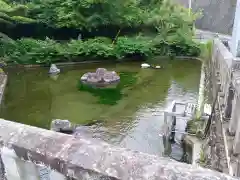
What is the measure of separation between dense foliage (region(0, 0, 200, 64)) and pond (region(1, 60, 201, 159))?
106 cm

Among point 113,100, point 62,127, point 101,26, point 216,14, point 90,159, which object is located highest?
point 216,14

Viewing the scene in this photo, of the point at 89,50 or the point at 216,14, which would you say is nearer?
the point at 89,50

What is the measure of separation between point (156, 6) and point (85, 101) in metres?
9.93

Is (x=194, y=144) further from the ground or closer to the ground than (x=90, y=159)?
closer to the ground

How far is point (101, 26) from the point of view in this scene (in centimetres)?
1572

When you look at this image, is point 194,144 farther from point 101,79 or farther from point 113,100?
point 101,79

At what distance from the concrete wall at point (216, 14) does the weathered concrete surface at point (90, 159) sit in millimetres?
19205

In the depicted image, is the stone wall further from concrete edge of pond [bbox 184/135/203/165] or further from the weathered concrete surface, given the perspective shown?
the weathered concrete surface

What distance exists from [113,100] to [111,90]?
38.8 inches

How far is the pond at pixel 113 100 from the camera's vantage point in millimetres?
7208

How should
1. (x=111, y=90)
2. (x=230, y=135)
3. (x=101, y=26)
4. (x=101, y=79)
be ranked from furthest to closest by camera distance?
(x=101, y=26) < (x=101, y=79) < (x=111, y=90) < (x=230, y=135)

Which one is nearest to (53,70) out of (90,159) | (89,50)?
(89,50)

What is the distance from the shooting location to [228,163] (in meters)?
3.67

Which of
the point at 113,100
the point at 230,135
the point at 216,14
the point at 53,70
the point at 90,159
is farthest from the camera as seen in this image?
the point at 216,14
